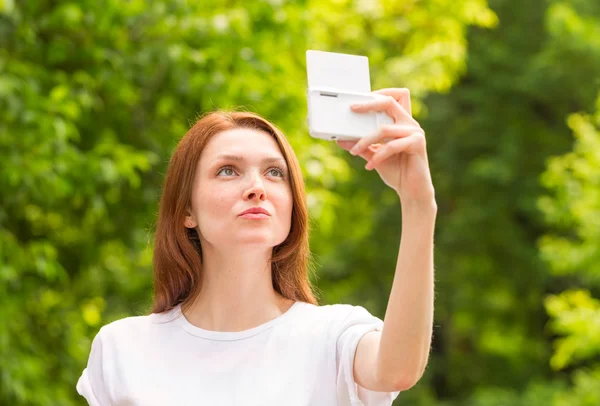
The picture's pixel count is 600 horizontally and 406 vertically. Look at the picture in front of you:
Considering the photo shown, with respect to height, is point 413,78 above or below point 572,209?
above

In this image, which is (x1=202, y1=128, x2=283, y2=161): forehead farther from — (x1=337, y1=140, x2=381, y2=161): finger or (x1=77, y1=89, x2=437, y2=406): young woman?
(x1=337, y1=140, x2=381, y2=161): finger

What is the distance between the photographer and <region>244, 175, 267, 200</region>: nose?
78.3 inches

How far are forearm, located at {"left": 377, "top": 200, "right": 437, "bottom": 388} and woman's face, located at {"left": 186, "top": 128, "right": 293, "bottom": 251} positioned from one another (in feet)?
1.35

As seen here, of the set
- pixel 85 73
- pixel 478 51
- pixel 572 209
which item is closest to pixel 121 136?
pixel 85 73

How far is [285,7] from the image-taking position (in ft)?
18.1

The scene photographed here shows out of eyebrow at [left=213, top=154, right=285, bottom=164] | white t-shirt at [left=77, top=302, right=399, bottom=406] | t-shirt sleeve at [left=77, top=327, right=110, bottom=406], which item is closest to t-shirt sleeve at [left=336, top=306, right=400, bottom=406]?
white t-shirt at [left=77, top=302, right=399, bottom=406]

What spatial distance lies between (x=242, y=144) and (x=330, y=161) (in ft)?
12.5

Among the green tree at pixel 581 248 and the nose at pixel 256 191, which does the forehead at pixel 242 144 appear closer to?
the nose at pixel 256 191

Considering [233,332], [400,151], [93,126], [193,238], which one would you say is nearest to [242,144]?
[193,238]

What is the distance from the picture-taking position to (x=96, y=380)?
2.13 m

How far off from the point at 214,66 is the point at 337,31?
3.52m

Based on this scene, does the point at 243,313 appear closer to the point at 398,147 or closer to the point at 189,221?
the point at 189,221

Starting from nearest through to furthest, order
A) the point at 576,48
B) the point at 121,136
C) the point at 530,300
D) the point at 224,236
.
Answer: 1. the point at 224,236
2. the point at 121,136
3. the point at 576,48
4. the point at 530,300

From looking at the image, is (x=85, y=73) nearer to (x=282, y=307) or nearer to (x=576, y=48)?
(x=282, y=307)
